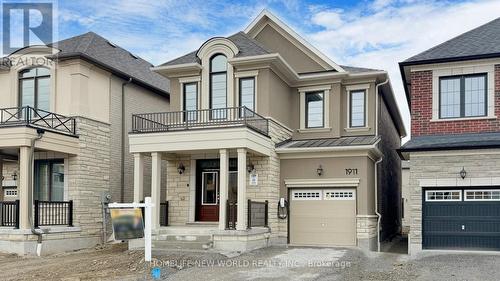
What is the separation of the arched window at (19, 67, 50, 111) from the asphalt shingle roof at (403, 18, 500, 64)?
12.5 m

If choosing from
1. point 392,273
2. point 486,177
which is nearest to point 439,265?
point 392,273

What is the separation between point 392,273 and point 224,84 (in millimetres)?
9365

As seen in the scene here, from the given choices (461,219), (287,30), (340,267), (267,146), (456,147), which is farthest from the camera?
(287,30)

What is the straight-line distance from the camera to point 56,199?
18562 mm

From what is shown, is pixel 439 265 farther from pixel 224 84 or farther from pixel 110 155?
pixel 110 155

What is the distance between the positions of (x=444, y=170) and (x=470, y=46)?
4.01 m

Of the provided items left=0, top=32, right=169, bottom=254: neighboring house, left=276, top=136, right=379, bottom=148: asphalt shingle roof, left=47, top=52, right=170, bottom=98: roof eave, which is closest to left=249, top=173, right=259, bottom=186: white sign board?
left=276, top=136, right=379, bottom=148: asphalt shingle roof

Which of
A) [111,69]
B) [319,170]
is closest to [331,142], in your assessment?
[319,170]

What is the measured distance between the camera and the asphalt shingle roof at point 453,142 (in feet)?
48.0

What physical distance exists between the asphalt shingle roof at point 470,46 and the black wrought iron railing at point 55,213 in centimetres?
1215

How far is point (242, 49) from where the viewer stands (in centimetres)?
1839

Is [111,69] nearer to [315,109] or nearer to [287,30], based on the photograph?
[287,30]

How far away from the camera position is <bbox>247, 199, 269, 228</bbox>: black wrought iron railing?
52.5 feet

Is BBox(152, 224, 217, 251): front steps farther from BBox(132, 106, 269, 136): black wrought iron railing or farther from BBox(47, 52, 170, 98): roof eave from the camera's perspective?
BBox(47, 52, 170, 98): roof eave
